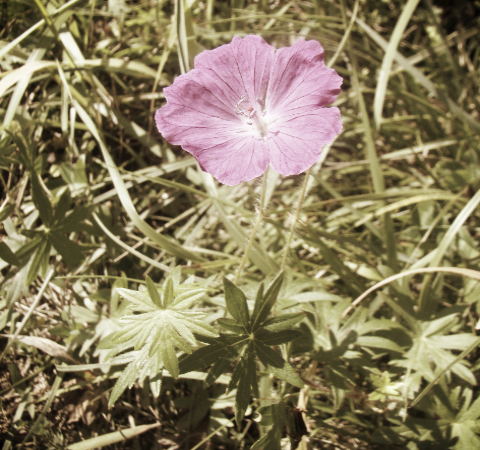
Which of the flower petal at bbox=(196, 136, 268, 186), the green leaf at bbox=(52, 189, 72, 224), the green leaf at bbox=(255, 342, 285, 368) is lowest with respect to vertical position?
the green leaf at bbox=(255, 342, 285, 368)

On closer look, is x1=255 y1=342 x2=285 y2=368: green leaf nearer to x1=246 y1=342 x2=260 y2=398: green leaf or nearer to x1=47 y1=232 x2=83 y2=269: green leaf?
x1=246 y1=342 x2=260 y2=398: green leaf

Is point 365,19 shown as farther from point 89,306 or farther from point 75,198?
point 89,306

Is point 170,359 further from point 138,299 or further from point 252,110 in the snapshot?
point 252,110

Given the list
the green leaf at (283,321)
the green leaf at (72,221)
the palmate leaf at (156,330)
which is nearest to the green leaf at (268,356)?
the green leaf at (283,321)

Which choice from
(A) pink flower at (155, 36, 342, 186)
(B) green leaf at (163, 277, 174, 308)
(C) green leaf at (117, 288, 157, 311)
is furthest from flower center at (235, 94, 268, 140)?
(C) green leaf at (117, 288, 157, 311)

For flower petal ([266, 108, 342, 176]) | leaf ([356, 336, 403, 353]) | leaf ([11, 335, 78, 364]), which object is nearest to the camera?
flower petal ([266, 108, 342, 176])

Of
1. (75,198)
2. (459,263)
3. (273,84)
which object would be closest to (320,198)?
(459,263)

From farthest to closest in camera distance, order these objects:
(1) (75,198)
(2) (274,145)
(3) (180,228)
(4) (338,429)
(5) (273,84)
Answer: (3) (180,228), (1) (75,198), (4) (338,429), (5) (273,84), (2) (274,145)
